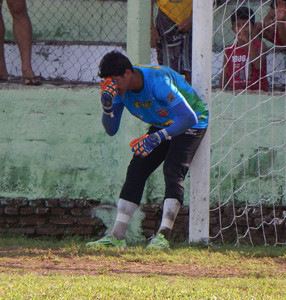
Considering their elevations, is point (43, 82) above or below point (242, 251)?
above

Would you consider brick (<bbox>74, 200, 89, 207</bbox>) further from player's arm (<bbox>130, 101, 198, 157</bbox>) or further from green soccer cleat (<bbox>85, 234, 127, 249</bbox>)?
player's arm (<bbox>130, 101, 198, 157</bbox>)

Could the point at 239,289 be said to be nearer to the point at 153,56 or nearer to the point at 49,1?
the point at 153,56

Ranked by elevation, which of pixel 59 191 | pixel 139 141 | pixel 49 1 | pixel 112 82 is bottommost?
pixel 59 191

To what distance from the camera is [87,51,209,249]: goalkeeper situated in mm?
5797

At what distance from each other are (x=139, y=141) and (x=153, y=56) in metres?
2.48

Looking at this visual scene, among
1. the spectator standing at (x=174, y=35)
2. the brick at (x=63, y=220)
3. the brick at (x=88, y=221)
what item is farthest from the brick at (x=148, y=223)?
the spectator standing at (x=174, y=35)

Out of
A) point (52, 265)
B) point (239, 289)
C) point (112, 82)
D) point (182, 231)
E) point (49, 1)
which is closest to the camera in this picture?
point (239, 289)

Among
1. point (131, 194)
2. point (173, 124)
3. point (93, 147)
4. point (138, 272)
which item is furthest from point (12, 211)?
point (138, 272)

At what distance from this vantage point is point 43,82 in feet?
25.2

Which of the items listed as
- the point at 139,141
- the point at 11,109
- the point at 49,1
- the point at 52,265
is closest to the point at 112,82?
the point at 139,141

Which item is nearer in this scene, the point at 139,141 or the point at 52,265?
the point at 52,265

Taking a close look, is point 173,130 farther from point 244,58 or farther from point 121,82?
point 244,58

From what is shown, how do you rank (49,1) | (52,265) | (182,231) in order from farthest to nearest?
1. (49,1)
2. (182,231)
3. (52,265)

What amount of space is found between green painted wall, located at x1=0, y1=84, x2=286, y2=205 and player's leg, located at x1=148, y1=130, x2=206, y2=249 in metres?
1.07
